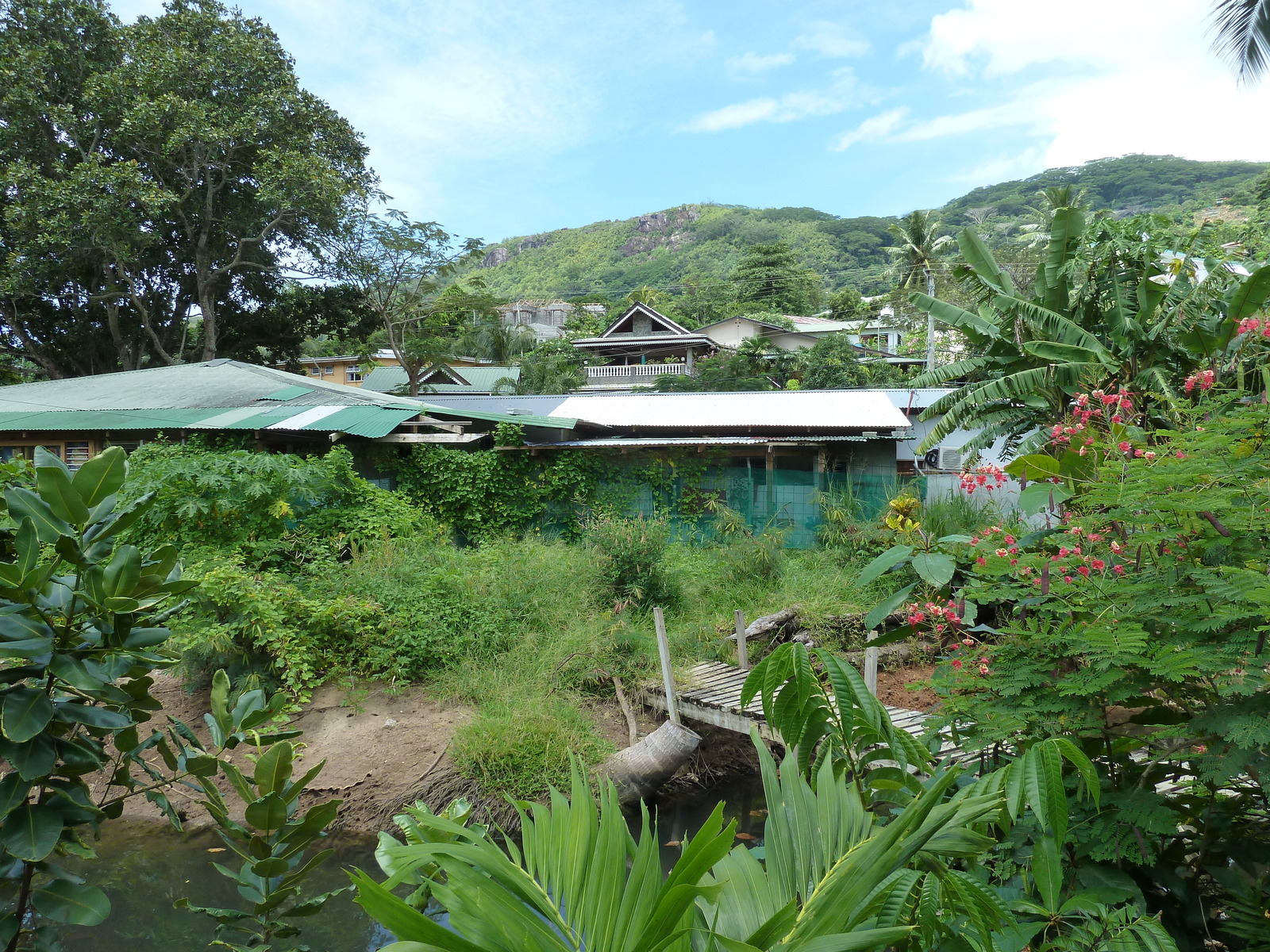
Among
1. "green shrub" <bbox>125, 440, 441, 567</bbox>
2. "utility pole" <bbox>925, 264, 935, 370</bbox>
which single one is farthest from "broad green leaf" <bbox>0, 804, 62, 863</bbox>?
"utility pole" <bbox>925, 264, 935, 370</bbox>

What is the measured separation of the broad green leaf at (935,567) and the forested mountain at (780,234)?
163ft

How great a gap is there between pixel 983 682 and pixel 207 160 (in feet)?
59.1

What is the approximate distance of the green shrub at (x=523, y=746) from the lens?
6.12 metres

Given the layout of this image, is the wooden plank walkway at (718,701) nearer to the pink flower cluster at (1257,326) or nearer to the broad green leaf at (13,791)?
the pink flower cluster at (1257,326)

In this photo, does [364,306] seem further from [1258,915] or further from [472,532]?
[1258,915]

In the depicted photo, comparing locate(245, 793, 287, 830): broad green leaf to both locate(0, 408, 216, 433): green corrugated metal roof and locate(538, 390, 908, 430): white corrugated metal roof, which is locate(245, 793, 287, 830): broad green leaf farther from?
locate(0, 408, 216, 433): green corrugated metal roof

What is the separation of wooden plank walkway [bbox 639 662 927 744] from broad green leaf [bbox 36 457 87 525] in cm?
527

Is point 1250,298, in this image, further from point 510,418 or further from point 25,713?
point 25,713

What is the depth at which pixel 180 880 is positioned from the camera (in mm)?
5805

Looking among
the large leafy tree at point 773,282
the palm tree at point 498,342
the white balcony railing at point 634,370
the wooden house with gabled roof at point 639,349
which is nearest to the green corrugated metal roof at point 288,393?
the wooden house with gabled roof at point 639,349

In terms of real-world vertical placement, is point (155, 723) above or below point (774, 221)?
below

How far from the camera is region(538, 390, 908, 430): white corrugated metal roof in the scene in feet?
37.4

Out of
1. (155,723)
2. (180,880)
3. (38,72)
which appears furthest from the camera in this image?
(38,72)

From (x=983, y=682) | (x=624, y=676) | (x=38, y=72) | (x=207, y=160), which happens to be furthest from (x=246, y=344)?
(x=983, y=682)
